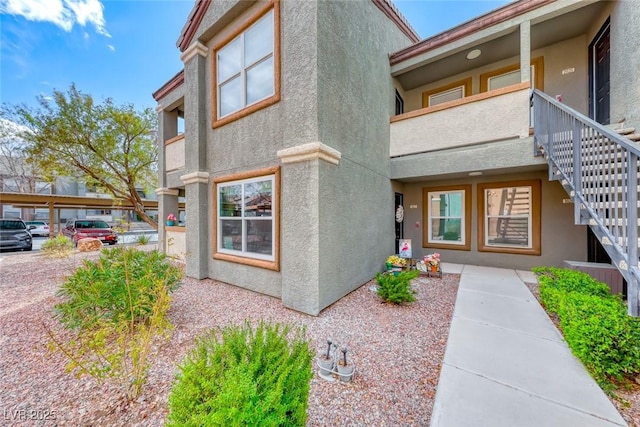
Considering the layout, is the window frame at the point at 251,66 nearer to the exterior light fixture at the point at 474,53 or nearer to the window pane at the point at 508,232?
the exterior light fixture at the point at 474,53

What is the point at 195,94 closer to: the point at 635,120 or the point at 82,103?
the point at 82,103

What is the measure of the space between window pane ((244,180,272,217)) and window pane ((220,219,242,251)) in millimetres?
Answer: 537

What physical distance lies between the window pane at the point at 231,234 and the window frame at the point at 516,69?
28.1 feet

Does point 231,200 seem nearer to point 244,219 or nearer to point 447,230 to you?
point 244,219

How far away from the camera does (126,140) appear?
1195 centimetres

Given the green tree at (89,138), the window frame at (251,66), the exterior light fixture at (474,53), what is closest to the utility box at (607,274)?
the exterior light fixture at (474,53)

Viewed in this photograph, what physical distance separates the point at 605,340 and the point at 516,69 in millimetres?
7910

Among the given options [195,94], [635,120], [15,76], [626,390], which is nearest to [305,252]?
[626,390]

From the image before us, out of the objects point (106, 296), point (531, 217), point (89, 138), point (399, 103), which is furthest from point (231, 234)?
point (89, 138)

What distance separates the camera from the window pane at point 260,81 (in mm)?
5223

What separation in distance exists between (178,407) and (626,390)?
13.4 ft

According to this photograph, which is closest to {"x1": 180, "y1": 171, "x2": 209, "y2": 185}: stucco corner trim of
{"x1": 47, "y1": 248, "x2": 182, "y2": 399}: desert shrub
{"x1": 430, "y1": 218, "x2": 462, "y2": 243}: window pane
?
{"x1": 47, "y1": 248, "x2": 182, "y2": 399}: desert shrub

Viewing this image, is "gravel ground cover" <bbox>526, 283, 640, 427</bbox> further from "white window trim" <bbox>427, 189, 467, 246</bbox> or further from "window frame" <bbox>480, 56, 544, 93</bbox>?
"window frame" <bbox>480, 56, 544, 93</bbox>

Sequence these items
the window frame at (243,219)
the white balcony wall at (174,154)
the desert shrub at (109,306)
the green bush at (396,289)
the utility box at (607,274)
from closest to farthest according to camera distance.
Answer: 1. the desert shrub at (109,306)
2. the green bush at (396,289)
3. the window frame at (243,219)
4. the utility box at (607,274)
5. the white balcony wall at (174,154)
